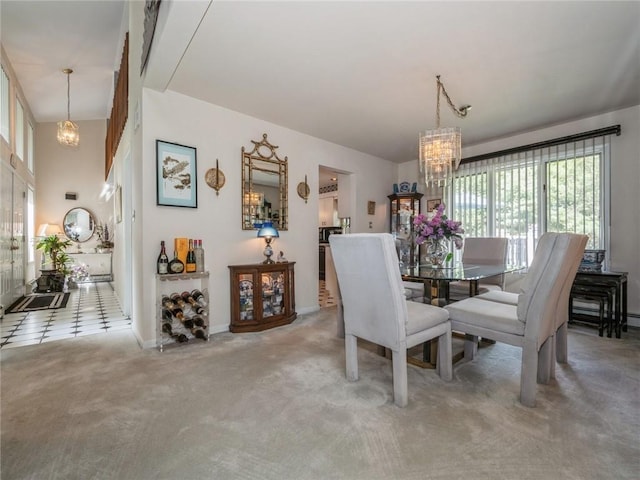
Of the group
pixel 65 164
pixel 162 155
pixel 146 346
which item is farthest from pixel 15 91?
pixel 146 346

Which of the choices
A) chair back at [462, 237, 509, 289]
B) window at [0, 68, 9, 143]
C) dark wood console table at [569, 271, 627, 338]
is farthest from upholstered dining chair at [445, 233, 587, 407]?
window at [0, 68, 9, 143]

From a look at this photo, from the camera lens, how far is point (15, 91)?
480 centimetres

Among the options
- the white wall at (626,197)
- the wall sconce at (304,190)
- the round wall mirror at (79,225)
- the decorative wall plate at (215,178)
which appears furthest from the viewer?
the round wall mirror at (79,225)

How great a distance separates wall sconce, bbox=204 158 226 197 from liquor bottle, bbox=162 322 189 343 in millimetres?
1438

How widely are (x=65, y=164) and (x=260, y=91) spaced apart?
23.5 ft

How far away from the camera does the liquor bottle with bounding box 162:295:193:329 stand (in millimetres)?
2779

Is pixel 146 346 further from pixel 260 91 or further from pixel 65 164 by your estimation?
pixel 65 164

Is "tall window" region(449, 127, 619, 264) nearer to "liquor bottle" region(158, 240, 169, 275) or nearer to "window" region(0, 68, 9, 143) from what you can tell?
"liquor bottle" region(158, 240, 169, 275)

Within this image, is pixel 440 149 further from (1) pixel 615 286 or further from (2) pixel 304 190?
(1) pixel 615 286

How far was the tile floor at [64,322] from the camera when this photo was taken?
3.11 m

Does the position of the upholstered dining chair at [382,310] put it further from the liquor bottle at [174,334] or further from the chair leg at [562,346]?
the liquor bottle at [174,334]

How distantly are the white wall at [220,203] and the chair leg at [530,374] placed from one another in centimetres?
272

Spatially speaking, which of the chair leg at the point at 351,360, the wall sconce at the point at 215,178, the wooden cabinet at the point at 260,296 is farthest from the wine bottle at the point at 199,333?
the chair leg at the point at 351,360

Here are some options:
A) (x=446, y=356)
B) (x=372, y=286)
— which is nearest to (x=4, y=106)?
(x=372, y=286)
